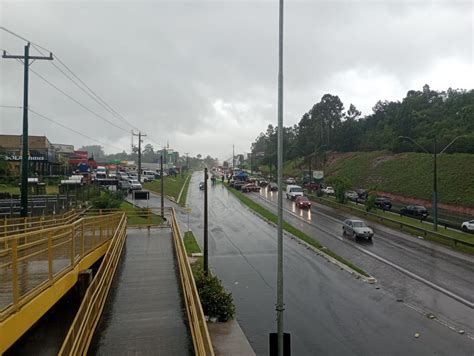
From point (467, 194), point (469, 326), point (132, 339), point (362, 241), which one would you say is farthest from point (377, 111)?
point (132, 339)

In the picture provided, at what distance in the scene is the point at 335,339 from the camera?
12.9 meters

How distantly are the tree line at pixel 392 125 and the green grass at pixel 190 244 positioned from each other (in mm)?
45382

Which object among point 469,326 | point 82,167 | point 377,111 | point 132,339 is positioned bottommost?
point 469,326

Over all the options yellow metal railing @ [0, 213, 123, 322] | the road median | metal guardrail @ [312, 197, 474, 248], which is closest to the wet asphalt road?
the road median

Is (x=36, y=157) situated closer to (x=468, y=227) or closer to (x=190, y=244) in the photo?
(x=190, y=244)

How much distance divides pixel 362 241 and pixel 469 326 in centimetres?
1639

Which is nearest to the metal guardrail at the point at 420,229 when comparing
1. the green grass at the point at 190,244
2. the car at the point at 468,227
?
the car at the point at 468,227

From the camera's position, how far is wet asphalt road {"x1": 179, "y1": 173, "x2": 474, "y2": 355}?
12.6 metres

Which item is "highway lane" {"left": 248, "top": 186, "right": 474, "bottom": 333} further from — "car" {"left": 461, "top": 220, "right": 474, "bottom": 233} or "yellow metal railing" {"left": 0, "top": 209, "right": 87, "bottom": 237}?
"yellow metal railing" {"left": 0, "top": 209, "right": 87, "bottom": 237}

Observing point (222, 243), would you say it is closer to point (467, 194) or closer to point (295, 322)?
point (295, 322)

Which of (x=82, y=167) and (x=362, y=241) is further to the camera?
A: (x=82, y=167)

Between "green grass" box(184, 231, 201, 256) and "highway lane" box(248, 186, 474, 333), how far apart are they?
352 inches

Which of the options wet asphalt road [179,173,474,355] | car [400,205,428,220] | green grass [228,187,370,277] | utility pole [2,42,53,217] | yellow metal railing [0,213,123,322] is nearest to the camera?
yellow metal railing [0,213,123,322]

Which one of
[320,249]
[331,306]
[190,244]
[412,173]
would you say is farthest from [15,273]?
[412,173]
